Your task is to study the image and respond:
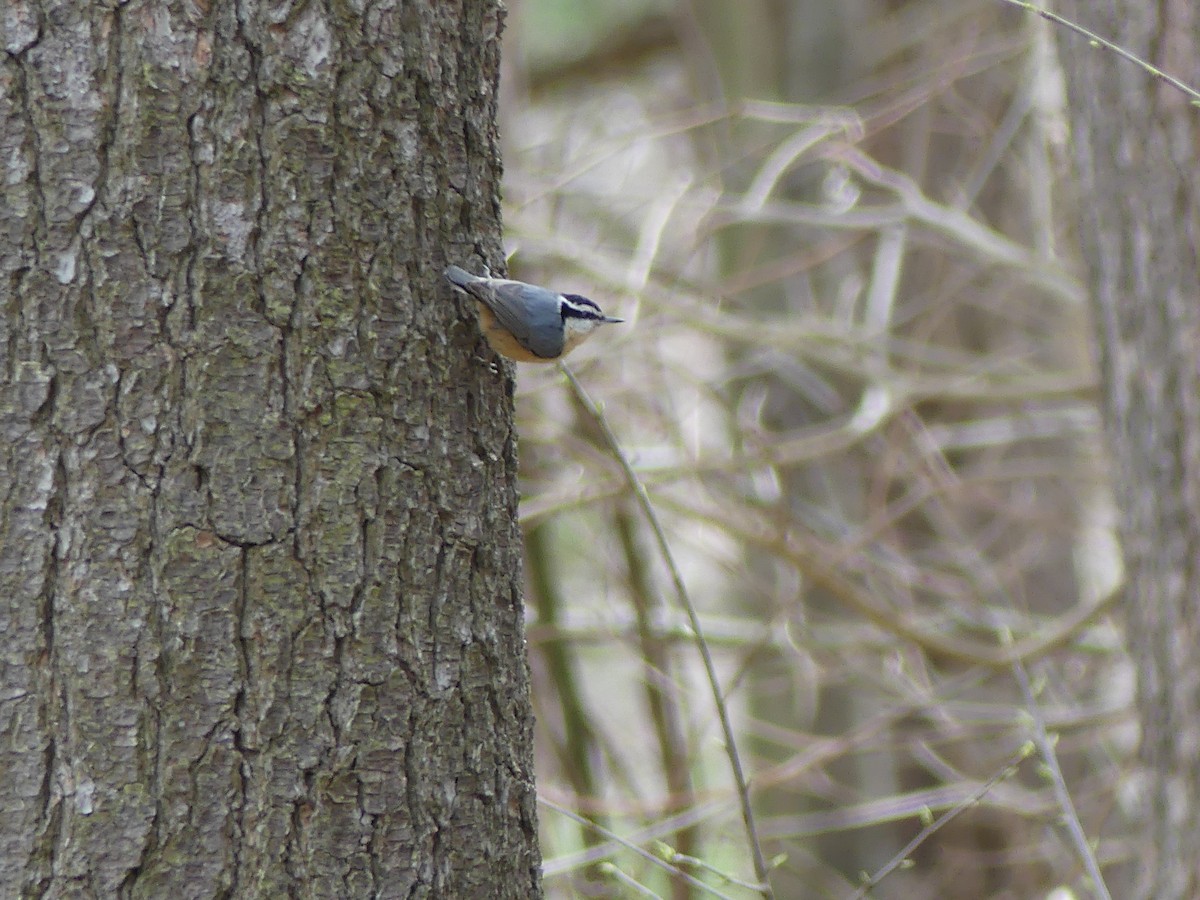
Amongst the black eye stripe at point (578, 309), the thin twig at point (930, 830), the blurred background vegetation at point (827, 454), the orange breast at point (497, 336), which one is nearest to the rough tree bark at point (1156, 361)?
the blurred background vegetation at point (827, 454)

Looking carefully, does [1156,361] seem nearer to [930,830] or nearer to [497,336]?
[930,830]

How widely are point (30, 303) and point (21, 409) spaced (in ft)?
0.32

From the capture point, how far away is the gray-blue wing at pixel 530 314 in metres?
1.45

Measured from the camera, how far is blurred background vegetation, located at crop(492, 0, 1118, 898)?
3.92 m

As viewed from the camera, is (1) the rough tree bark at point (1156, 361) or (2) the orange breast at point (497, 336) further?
(1) the rough tree bark at point (1156, 361)

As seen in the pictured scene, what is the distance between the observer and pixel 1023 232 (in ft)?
18.7

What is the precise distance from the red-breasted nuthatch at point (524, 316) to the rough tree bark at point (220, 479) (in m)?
0.13

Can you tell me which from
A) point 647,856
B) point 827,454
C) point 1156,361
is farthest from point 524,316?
point 827,454

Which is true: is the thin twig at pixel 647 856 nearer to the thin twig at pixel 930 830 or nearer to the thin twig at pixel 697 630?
the thin twig at pixel 697 630

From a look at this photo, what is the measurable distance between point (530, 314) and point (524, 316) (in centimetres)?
4

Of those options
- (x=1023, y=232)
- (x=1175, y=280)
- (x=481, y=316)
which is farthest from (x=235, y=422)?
(x=1023, y=232)

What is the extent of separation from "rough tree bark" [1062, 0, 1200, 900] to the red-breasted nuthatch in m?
1.34

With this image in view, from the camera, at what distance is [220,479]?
46.3 inches

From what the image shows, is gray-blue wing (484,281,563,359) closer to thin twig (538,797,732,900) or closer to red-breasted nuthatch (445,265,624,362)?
red-breasted nuthatch (445,265,624,362)
